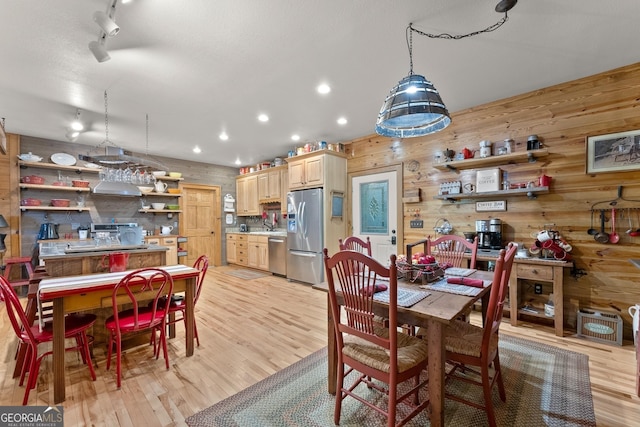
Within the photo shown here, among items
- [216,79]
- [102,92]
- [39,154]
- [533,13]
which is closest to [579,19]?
[533,13]

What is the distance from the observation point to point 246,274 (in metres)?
6.01

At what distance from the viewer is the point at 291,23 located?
80.7 inches

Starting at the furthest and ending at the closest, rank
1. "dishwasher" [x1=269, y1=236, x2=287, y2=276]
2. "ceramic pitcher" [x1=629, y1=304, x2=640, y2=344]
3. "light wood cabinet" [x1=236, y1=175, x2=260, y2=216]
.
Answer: "light wood cabinet" [x1=236, y1=175, x2=260, y2=216] < "dishwasher" [x1=269, y1=236, x2=287, y2=276] < "ceramic pitcher" [x1=629, y1=304, x2=640, y2=344]

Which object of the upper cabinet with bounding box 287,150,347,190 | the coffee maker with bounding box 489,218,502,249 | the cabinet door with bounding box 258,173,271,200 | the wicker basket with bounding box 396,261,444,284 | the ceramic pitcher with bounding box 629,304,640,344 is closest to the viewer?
the wicker basket with bounding box 396,261,444,284

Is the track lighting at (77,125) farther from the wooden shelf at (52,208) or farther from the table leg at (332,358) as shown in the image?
the table leg at (332,358)

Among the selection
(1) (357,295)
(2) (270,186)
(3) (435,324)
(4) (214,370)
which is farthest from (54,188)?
(3) (435,324)

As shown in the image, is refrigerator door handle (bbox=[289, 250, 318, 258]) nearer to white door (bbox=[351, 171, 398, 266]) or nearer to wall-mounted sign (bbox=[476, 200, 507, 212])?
white door (bbox=[351, 171, 398, 266])

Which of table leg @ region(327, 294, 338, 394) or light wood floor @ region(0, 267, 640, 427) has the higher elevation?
table leg @ region(327, 294, 338, 394)

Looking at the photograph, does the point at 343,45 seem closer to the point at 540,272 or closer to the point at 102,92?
the point at 102,92

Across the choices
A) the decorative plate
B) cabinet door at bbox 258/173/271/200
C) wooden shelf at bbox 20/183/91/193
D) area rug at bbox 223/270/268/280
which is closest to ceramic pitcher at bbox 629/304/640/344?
area rug at bbox 223/270/268/280

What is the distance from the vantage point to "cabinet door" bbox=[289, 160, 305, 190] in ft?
17.1

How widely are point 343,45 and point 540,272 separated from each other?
2995 millimetres

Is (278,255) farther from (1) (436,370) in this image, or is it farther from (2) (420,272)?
(1) (436,370)

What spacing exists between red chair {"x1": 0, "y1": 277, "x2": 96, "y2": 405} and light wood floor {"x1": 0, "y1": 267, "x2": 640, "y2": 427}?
130 millimetres
